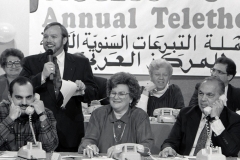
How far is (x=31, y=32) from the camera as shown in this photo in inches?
286

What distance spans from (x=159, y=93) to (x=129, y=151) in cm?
252

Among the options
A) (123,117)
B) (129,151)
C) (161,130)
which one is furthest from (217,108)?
(161,130)

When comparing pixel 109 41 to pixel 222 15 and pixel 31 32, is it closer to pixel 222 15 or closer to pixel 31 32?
pixel 31 32

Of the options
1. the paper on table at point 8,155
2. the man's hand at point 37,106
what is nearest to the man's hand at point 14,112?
the man's hand at point 37,106

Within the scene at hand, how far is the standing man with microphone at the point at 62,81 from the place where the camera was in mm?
4395

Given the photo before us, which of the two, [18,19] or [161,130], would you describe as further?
[18,19]

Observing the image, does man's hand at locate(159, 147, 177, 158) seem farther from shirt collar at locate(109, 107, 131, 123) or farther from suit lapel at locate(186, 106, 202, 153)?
shirt collar at locate(109, 107, 131, 123)

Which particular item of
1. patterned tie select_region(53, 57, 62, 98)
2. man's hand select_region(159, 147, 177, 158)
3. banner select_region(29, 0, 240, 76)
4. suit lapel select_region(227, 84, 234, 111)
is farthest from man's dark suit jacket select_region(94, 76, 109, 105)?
man's hand select_region(159, 147, 177, 158)

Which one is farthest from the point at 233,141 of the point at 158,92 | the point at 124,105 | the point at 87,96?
the point at 158,92

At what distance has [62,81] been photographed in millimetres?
4352

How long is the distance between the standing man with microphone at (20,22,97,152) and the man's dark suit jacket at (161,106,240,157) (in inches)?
31.6

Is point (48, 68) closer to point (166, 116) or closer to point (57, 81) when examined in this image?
point (57, 81)

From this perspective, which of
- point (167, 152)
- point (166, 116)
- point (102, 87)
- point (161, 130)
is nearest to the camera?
point (167, 152)

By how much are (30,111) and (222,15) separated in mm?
4125
